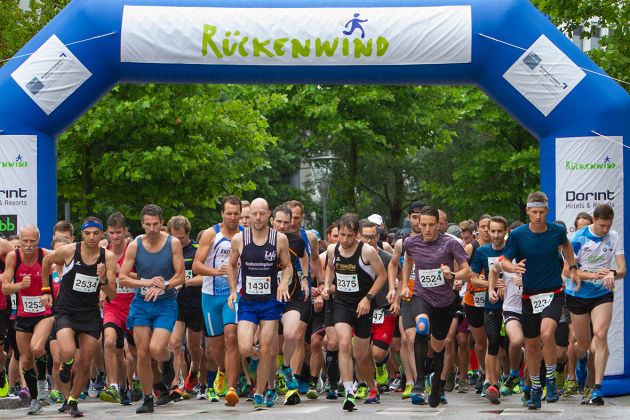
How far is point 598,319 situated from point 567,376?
61.6 inches

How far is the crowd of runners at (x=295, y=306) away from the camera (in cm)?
1233

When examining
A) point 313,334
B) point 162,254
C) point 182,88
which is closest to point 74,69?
point 162,254

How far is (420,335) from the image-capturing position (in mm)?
12734

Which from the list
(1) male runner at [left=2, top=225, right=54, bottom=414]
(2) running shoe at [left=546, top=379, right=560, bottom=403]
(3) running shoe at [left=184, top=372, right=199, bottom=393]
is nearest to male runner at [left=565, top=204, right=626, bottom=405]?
(2) running shoe at [left=546, top=379, right=560, bottom=403]

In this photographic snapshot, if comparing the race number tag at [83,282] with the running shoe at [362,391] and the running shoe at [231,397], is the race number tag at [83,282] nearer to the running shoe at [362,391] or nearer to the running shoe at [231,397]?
the running shoe at [231,397]

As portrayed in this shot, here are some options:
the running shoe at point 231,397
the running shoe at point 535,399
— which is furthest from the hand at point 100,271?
the running shoe at point 535,399

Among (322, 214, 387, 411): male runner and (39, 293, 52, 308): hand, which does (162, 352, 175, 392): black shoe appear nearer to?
(39, 293, 52, 308): hand

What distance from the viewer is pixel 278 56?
48.6 ft

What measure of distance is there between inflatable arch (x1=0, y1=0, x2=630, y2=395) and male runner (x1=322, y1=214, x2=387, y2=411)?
2576 millimetres

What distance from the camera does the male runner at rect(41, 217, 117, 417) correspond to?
12266mm

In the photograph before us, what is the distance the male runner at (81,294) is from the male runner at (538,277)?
12.6ft

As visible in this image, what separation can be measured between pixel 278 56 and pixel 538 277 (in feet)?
14.4

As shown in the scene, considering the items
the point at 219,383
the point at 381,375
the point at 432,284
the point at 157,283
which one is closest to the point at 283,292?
the point at 157,283

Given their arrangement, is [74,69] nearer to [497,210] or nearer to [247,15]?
[247,15]
